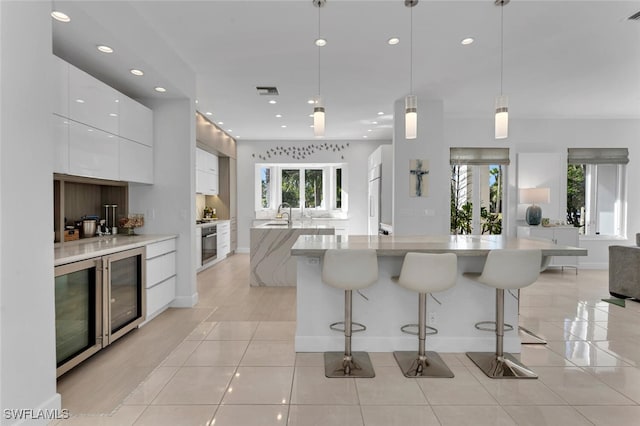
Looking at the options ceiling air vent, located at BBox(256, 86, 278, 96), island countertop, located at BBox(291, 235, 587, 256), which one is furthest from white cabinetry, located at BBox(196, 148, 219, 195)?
island countertop, located at BBox(291, 235, 587, 256)

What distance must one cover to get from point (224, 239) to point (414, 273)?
18.8 feet

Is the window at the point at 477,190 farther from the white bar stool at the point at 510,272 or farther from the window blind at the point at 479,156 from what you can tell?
the white bar stool at the point at 510,272

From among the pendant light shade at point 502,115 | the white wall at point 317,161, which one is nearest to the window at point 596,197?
the white wall at point 317,161

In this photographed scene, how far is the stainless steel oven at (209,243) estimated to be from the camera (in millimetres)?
6359

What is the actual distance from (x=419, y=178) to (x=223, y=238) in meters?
4.18

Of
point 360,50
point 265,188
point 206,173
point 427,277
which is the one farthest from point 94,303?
point 265,188

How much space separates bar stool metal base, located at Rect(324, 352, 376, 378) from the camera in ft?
8.40

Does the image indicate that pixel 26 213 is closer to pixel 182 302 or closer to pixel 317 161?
pixel 182 302

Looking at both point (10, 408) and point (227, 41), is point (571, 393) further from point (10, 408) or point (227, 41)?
point (227, 41)

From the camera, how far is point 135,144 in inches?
148

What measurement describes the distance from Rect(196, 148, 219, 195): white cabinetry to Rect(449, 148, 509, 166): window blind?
468 cm

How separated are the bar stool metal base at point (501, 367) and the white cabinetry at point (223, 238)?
5.44 m

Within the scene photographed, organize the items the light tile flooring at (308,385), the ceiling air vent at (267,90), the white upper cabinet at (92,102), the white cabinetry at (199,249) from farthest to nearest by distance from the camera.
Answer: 1. the white cabinetry at (199,249)
2. the ceiling air vent at (267,90)
3. the white upper cabinet at (92,102)
4. the light tile flooring at (308,385)

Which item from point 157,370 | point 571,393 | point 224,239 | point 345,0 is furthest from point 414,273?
point 224,239
